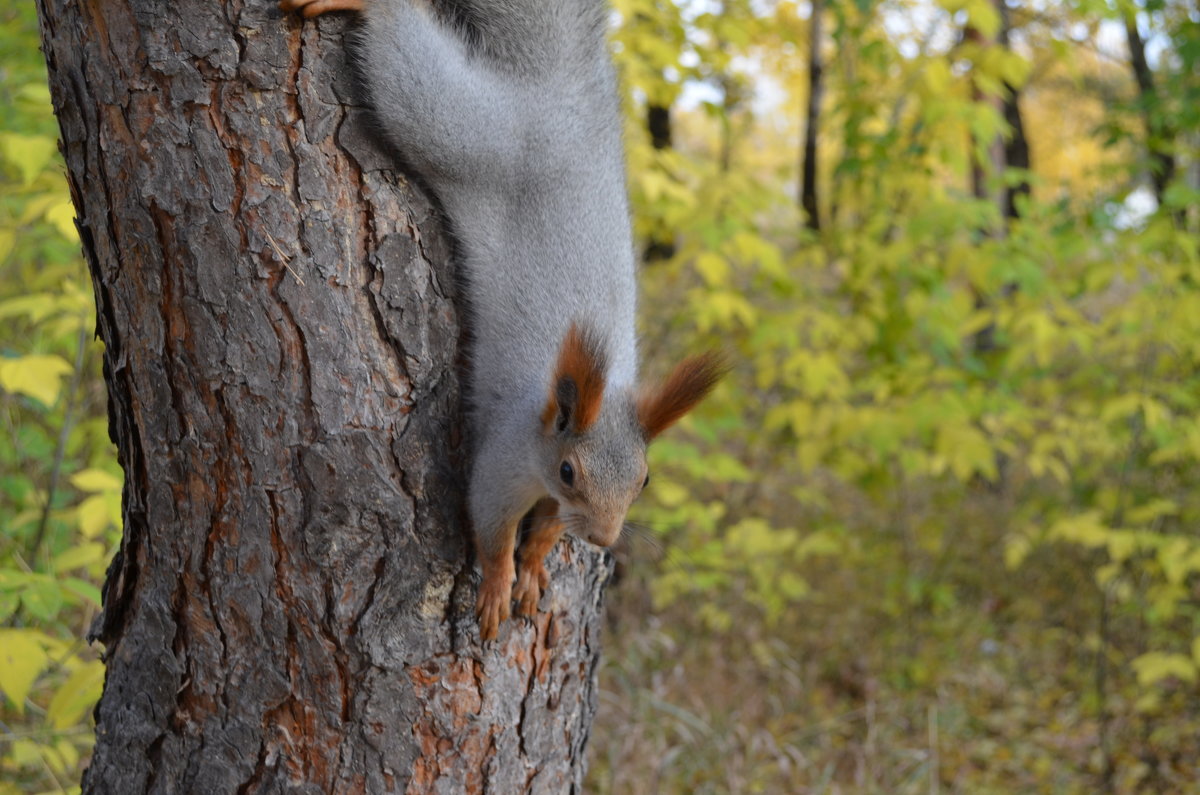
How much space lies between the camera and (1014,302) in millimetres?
4035

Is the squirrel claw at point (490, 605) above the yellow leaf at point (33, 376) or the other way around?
the other way around

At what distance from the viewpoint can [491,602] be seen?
145 centimetres

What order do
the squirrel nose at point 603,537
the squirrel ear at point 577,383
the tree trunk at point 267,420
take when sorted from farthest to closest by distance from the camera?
the squirrel nose at point 603,537
the squirrel ear at point 577,383
the tree trunk at point 267,420

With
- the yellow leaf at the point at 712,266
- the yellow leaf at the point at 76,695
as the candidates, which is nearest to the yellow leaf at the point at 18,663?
the yellow leaf at the point at 76,695

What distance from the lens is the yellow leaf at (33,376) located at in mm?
1804

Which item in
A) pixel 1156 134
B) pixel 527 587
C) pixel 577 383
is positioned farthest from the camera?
pixel 1156 134

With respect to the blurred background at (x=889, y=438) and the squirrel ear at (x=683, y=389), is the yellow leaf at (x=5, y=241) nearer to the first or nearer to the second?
the blurred background at (x=889, y=438)

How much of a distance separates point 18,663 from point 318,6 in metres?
1.15

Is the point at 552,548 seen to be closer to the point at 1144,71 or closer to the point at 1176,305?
the point at 1176,305

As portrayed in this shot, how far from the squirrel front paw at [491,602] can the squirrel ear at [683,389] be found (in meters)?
0.36

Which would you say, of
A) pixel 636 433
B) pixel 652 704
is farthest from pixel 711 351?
pixel 652 704

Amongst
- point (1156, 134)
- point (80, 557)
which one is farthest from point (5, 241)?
point (1156, 134)

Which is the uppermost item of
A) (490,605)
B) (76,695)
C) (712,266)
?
(712,266)

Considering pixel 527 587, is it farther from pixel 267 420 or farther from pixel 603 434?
pixel 267 420
